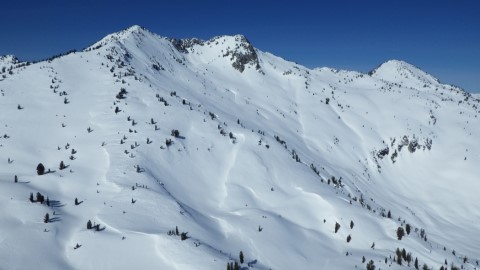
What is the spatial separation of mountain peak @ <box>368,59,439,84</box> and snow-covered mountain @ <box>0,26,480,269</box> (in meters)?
44.1

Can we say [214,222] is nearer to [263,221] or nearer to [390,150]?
[263,221]

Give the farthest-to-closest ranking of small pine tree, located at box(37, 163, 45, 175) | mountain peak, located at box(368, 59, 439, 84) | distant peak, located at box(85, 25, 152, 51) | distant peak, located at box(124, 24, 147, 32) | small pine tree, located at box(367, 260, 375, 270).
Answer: mountain peak, located at box(368, 59, 439, 84) < distant peak, located at box(124, 24, 147, 32) < distant peak, located at box(85, 25, 152, 51) < small pine tree, located at box(37, 163, 45, 175) < small pine tree, located at box(367, 260, 375, 270)

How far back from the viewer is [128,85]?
35656 mm

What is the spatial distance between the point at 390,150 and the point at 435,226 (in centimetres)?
1748

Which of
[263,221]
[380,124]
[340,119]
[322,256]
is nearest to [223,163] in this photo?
[263,221]

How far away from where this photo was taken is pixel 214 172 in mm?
25562

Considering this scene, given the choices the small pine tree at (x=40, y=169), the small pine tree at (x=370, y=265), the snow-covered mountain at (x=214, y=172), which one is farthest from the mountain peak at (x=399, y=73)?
the small pine tree at (x=40, y=169)

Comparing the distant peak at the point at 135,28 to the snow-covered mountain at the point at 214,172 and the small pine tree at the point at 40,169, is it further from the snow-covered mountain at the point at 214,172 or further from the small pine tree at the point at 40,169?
the small pine tree at the point at 40,169

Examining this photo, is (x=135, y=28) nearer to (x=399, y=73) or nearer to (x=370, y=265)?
(x=370, y=265)

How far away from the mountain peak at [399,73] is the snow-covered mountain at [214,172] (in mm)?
44145

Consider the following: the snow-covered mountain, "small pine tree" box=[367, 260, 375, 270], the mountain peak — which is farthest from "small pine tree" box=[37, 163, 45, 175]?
the mountain peak

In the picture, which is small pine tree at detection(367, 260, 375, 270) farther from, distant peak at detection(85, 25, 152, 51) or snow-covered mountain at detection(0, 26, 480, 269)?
distant peak at detection(85, 25, 152, 51)

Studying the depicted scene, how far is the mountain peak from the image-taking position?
102m

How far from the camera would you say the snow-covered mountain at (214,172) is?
575 inches
